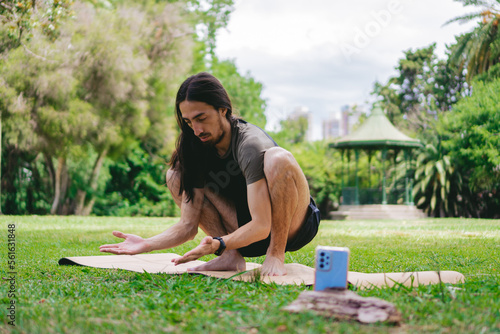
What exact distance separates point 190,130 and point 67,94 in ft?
43.3

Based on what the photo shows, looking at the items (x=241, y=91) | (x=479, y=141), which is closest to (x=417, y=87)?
(x=241, y=91)

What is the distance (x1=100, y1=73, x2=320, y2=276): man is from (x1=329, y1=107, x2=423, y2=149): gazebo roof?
14.0m

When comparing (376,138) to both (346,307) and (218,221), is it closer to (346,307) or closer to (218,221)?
(218,221)

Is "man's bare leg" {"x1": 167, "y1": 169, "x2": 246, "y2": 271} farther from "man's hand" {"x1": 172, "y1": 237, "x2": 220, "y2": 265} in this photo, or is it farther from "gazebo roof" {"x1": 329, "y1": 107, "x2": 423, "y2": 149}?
"gazebo roof" {"x1": 329, "y1": 107, "x2": 423, "y2": 149}

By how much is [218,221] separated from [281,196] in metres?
0.60

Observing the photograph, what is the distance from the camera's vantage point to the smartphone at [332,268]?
1.95m

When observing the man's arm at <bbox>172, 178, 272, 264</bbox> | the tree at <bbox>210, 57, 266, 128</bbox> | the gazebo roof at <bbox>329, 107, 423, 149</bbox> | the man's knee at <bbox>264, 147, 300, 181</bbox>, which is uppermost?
the tree at <bbox>210, 57, 266, 128</bbox>

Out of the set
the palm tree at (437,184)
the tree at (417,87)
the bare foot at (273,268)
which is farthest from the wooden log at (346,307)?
the tree at (417,87)

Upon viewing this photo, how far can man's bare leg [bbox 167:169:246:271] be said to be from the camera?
3137 mm

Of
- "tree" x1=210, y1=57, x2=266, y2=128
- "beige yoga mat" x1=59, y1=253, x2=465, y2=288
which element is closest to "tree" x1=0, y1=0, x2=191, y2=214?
"tree" x1=210, y1=57, x2=266, y2=128

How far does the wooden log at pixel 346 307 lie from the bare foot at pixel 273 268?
976 mm

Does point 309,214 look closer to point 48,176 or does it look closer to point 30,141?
point 30,141

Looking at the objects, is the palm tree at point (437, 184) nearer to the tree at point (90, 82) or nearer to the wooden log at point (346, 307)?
the tree at point (90, 82)

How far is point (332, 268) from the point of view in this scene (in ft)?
6.46
